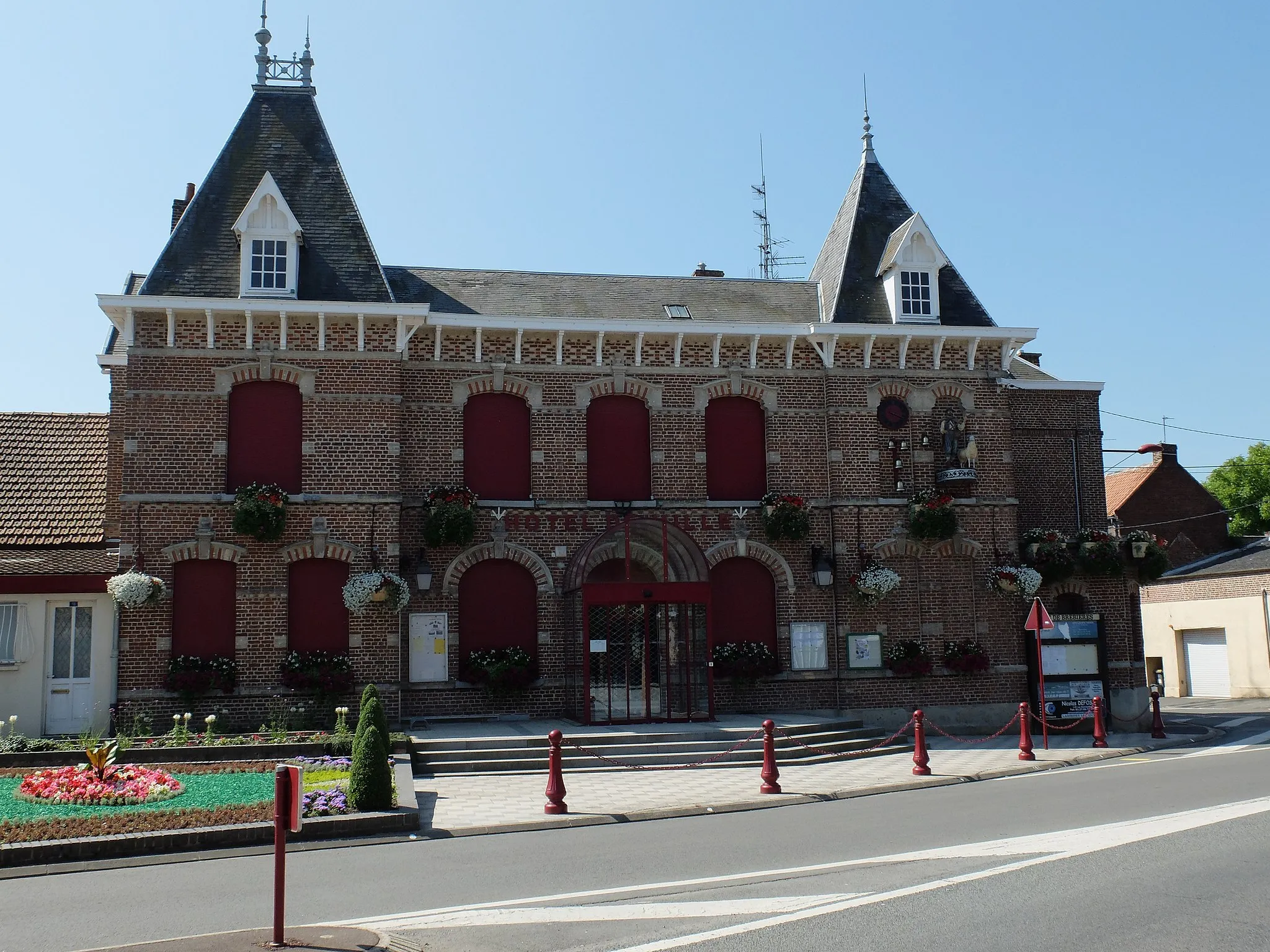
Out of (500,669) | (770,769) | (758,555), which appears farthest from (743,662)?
(770,769)

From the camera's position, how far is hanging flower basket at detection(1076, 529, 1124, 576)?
74.9ft

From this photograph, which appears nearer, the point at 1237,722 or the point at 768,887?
the point at 768,887

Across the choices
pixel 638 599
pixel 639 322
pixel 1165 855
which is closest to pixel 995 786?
pixel 1165 855

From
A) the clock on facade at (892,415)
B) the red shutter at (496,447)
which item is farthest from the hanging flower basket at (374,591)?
the clock on facade at (892,415)

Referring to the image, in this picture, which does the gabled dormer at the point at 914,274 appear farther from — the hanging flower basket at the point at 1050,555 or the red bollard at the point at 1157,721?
the red bollard at the point at 1157,721

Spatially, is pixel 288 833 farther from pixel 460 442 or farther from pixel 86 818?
pixel 460 442

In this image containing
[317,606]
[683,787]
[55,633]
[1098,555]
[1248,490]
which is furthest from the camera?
[1248,490]

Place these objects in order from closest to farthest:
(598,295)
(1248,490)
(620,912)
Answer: (620,912) → (598,295) → (1248,490)

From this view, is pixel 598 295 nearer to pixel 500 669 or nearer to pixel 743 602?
pixel 743 602

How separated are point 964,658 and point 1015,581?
174 cm

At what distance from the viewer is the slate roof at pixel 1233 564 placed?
33.4 metres

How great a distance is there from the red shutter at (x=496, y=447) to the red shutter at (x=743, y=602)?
4045mm

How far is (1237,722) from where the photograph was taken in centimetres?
2455

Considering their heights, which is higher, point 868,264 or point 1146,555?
point 868,264
